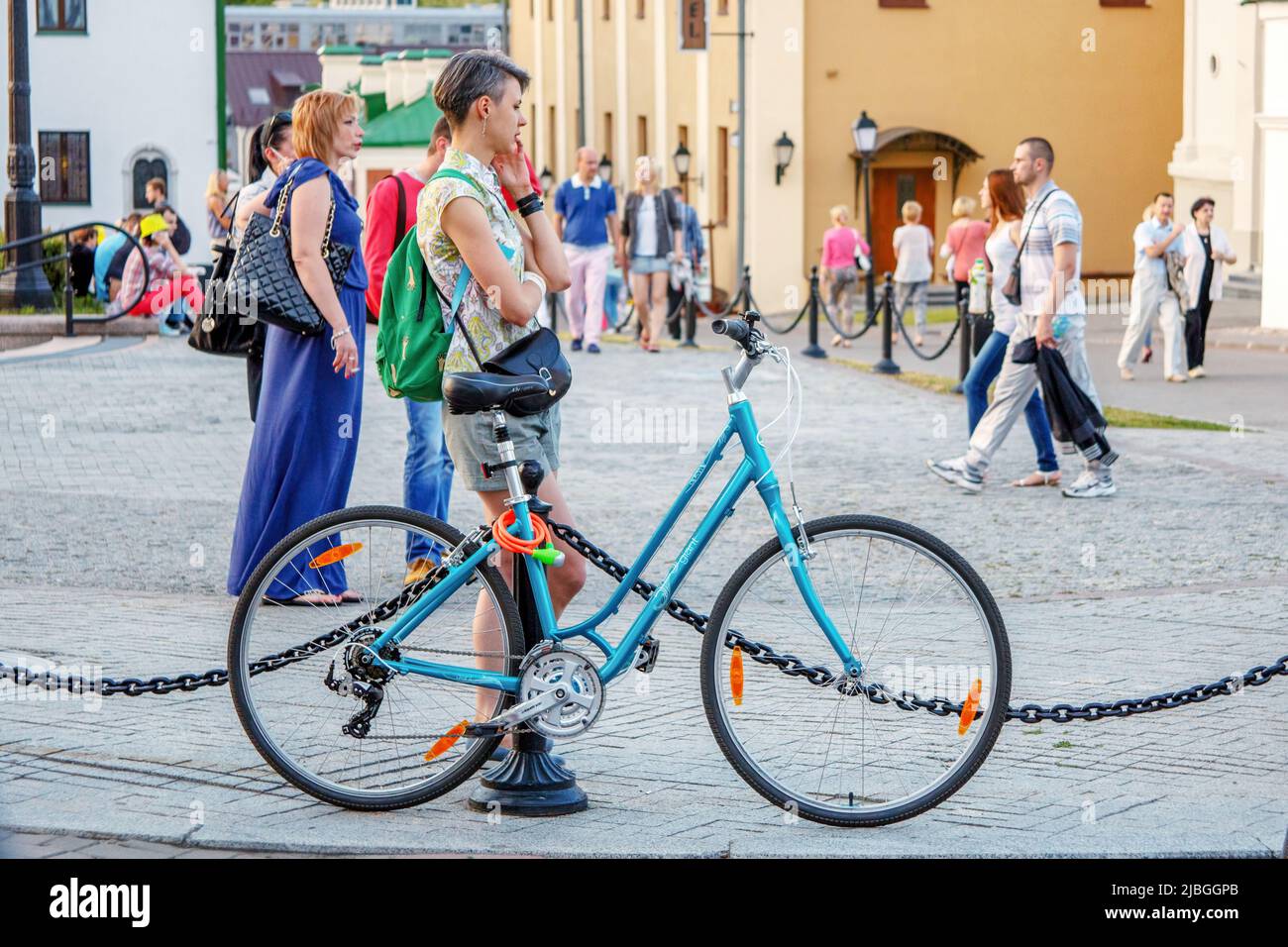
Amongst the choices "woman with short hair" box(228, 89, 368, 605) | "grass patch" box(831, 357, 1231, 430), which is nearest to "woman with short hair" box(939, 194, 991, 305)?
"grass patch" box(831, 357, 1231, 430)

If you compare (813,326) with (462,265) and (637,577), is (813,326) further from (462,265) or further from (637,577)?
(637,577)

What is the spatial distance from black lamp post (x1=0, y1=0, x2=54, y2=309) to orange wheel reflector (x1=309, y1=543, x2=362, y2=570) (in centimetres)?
1768

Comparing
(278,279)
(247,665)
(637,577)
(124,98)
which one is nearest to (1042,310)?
(278,279)

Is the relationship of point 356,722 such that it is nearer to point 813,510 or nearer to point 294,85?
point 813,510

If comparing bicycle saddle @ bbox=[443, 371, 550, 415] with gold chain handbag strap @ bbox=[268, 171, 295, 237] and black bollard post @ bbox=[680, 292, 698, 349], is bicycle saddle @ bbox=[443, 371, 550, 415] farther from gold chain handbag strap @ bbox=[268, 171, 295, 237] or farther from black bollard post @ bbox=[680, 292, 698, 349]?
black bollard post @ bbox=[680, 292, 698, 349]

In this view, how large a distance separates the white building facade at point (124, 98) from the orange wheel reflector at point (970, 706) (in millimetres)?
34551

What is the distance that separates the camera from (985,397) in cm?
1182

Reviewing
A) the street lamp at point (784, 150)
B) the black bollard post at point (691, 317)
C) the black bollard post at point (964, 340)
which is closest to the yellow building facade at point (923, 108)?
the street lamp at point (784, 150)

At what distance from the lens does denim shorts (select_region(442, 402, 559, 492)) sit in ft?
17.1

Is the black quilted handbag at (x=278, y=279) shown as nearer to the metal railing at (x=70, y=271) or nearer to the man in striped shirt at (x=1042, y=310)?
the man in striped shirt at (x=1042, y=310)

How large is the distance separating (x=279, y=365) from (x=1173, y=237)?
12.3 m

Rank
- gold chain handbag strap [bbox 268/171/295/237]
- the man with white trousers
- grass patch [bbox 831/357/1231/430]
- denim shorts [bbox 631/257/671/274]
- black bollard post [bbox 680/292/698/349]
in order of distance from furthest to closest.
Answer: black bollard post [bbox 680/292/698/349] → denim shorts [bbox 631/257/671/274] → the man with white trousers → grass patch [bbox 831/357/1231/430] → gold chain handbag strap [bbox 268/171/295/237]
